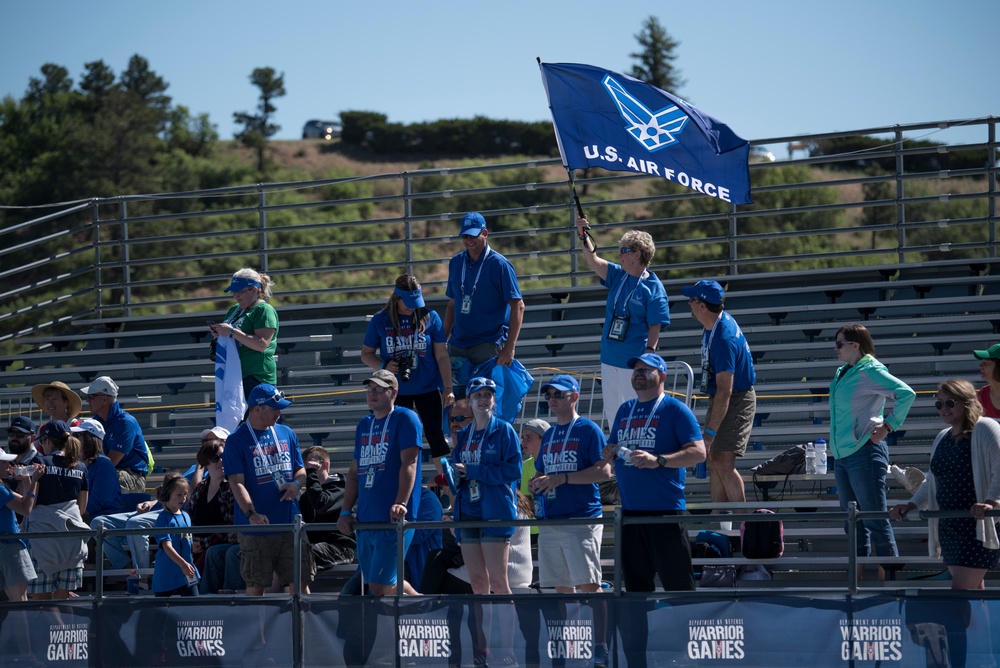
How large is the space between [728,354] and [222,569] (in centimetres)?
391

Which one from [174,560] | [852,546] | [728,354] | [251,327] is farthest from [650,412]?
[251,327]

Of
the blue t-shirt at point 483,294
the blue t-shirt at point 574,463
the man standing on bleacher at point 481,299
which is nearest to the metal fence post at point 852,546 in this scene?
the blue t-shirt at point 574,463

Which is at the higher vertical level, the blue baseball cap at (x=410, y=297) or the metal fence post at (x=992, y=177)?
the metal fence post at (x=992, y=177)

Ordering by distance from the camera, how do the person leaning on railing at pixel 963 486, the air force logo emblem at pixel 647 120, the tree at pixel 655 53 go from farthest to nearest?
the tree at pixel 655 53 < the air force logo emblem at pixel 647 120 < the person leaning on railing at pixel 963 486

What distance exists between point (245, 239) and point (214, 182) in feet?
24.1

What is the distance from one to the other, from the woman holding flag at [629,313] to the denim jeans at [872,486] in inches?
61.6

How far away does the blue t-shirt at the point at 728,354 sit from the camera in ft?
27.0

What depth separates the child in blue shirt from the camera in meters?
8.80

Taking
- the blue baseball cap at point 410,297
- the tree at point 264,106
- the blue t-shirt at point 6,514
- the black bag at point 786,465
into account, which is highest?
the tree at point 264,106

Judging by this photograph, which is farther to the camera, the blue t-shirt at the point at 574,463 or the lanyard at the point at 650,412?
the blue t-shirt at the point at 574,463

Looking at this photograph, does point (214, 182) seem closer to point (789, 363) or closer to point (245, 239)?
point (245, 239)

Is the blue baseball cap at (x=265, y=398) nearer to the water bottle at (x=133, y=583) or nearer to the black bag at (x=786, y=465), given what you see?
the water bottle at (x=133, y=583)

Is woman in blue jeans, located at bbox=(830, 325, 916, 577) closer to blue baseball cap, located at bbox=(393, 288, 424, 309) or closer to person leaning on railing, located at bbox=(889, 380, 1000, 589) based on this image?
person leaning on railing, located at bbox=(889, 380, 1000, 589)

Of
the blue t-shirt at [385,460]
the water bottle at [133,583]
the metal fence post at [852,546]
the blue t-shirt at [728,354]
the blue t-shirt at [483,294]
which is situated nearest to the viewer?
the metal fence post at [852,546]
